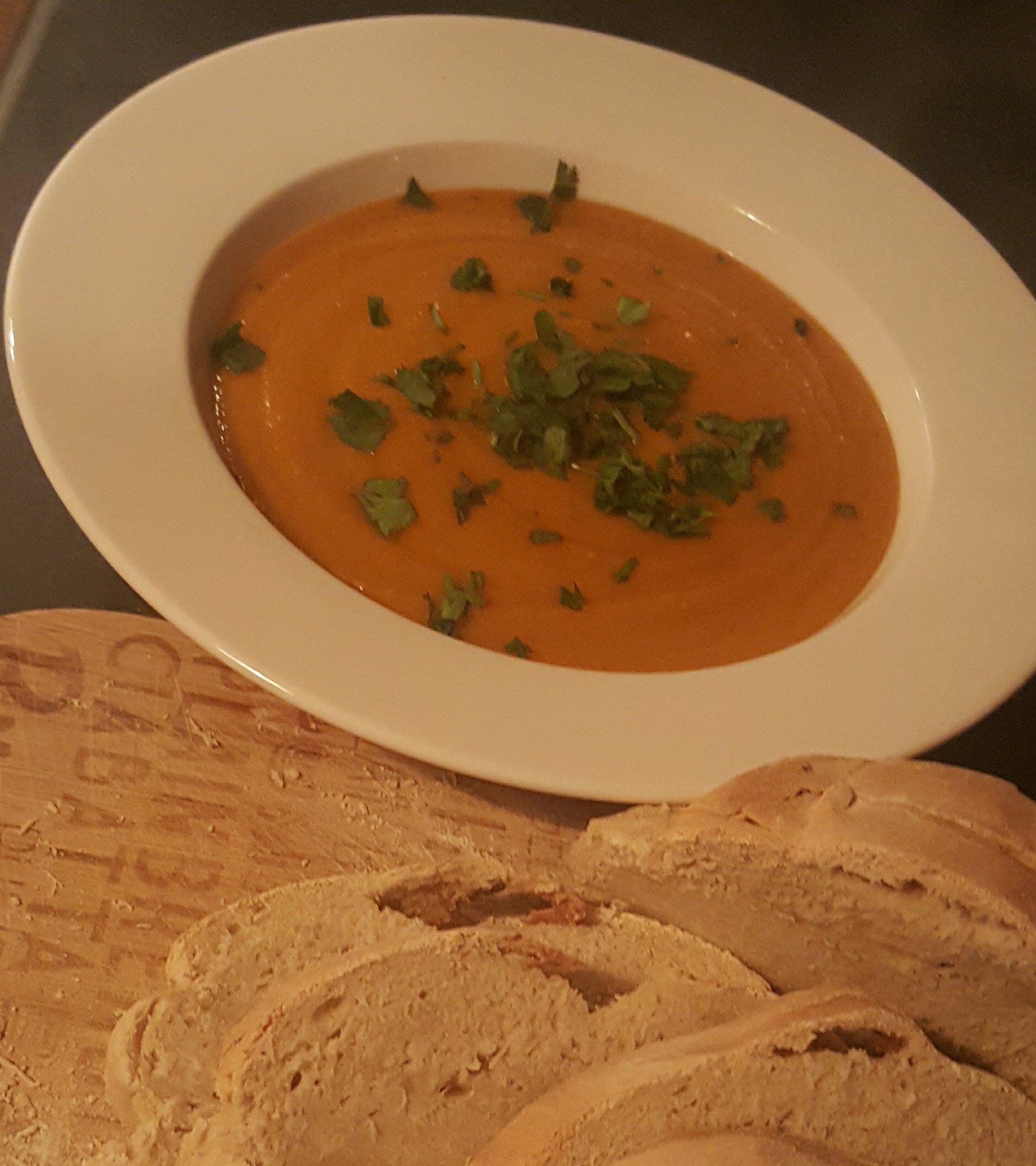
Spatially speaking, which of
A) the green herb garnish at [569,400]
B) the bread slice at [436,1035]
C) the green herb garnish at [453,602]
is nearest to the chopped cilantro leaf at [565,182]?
the green herb garnish at [569,400]

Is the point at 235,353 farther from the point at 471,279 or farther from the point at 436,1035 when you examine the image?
the point at 436,1035

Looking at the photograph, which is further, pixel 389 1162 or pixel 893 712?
pixel 893 712

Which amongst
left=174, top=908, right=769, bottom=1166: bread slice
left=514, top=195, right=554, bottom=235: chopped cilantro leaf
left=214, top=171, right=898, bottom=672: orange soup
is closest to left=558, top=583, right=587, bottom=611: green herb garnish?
left=214, top=171, right=898, bottom=672: orange soup

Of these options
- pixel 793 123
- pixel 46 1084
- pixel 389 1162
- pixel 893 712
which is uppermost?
pixel 793 123

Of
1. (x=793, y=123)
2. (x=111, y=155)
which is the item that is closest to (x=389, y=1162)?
(x=111, y=155)

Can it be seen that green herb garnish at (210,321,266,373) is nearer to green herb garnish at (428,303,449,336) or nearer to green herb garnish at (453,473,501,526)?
green herb garnish at (428,303,449,336)

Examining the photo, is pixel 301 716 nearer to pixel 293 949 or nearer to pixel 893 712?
pixel 293 949
